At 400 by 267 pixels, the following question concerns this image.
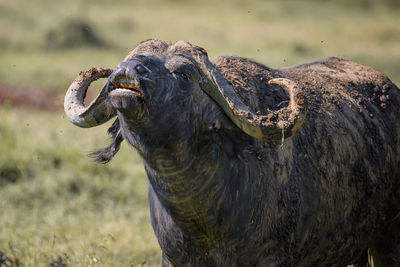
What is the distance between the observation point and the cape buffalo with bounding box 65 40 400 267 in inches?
161

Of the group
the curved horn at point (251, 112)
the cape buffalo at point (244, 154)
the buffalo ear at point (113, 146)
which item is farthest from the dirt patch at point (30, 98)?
the curved horn at point (251, 112)

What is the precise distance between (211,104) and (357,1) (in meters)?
33.8

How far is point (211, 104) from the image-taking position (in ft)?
14.1

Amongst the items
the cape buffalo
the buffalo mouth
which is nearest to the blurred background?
the cape buffalo

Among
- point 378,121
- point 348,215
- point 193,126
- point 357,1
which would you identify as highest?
point 193,126

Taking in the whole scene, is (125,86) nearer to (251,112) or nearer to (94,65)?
(251,112)

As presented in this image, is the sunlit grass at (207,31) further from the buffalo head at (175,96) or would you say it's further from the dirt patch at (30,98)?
the buffalo head at (175,96)

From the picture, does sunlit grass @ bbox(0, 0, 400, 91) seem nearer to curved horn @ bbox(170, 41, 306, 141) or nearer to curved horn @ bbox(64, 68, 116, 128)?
curved horn @ bbox(64, 68, 116, 128)

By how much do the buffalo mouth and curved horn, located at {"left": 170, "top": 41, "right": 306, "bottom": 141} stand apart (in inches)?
19.2

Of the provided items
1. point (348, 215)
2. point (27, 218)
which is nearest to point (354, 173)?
point (348, 215)

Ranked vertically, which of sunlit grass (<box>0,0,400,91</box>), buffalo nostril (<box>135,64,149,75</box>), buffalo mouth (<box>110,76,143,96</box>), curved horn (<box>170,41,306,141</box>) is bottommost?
A: sunlit grass (<box>0,0,400,91</box>)

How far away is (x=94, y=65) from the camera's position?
2200 cm

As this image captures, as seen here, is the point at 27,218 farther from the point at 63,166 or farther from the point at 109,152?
the point at 109,152

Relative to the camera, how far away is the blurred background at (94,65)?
8031mm
